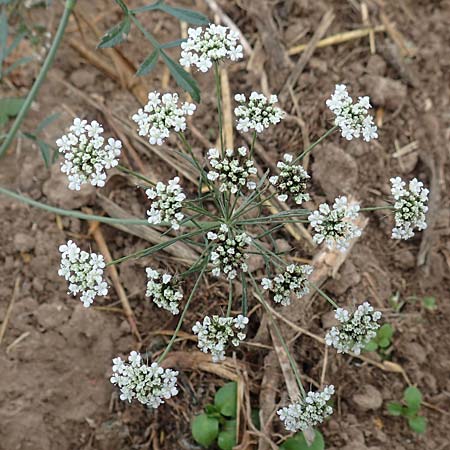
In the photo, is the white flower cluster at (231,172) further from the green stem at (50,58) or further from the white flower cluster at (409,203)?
the green stem at (50,58)

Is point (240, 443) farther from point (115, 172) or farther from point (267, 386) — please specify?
point (115, 172)

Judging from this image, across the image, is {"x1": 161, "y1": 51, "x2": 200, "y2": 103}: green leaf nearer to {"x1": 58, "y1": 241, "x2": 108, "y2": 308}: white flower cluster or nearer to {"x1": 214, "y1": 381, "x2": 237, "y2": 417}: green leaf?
{"x1": 58, "y1": 241, "x2": 108, "y2": 308}: white flower cluster

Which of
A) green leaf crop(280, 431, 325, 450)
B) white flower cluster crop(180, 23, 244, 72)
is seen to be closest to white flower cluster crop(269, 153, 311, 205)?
white flower cluster crop(180, 23, 244, 72)

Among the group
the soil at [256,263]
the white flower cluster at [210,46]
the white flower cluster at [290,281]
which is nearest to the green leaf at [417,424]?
the soil at [256,263]

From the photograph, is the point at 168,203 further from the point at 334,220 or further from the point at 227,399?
the point at 227,399

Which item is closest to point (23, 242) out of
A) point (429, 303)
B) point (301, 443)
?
point (301, 443)

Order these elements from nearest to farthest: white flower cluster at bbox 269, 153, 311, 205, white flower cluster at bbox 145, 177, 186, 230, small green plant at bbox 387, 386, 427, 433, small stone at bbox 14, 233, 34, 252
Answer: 1. white flower cluster at bbox 145, 177, 186, 230
2. white flower cluster at bbox 269, 153, 311, 205
3. small green plant at bbox 387, 386, 427, 433
4. small stone at bbox 14, 233, 34, 252
